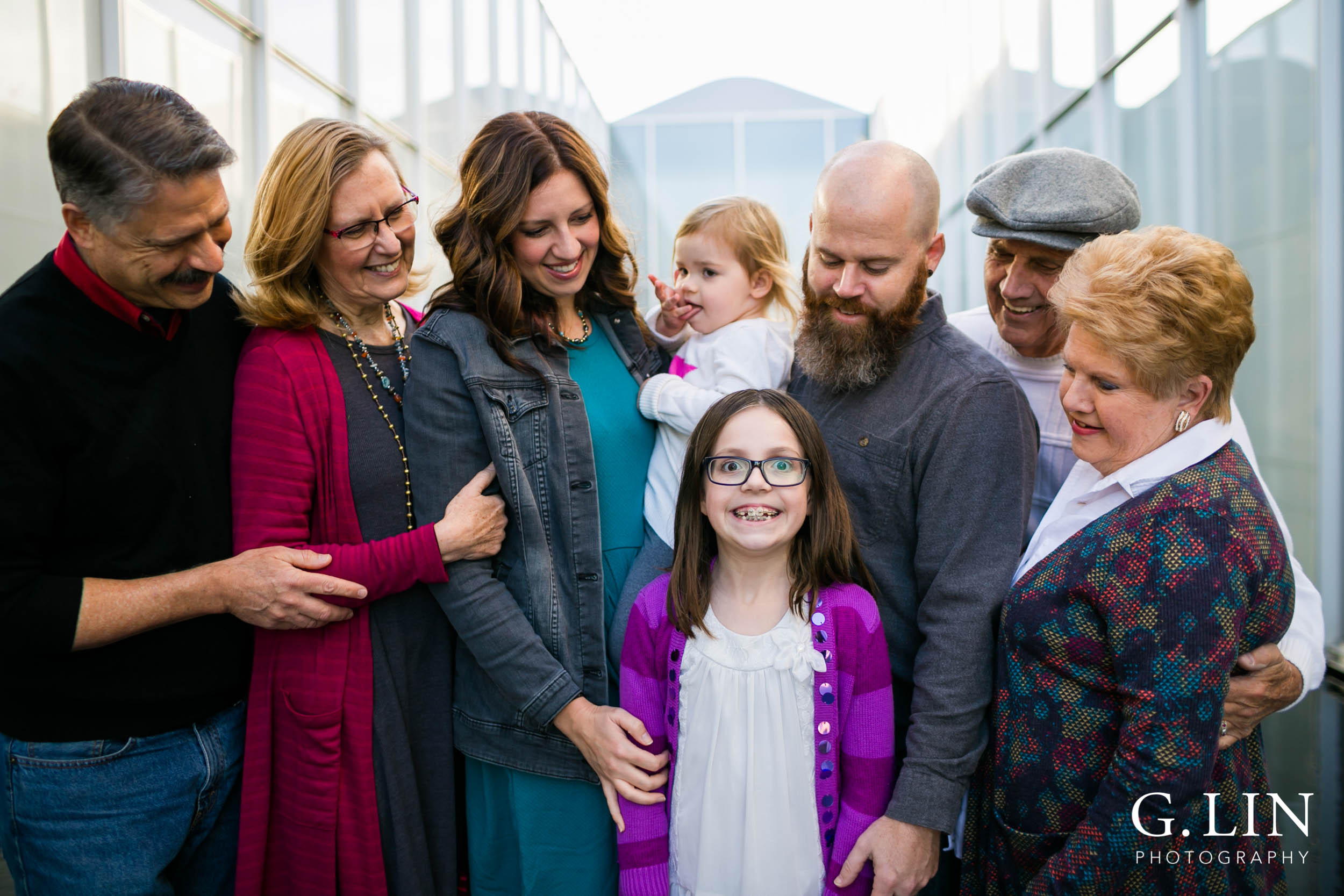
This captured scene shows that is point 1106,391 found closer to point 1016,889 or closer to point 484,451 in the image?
point 1016,889

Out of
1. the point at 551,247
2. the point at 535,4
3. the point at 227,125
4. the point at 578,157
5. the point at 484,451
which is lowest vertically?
the point at 484,451

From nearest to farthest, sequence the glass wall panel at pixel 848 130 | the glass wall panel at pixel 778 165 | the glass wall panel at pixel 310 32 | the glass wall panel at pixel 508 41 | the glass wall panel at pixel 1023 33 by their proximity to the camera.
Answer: the glass wall panel at pixel 310 32 → the glass wall panel at pixel 1023 33 → the glass wall panel at pixel 508 41 → the glass wall panel at pixel 778 165 → the glass wall panel at pixel 848 130

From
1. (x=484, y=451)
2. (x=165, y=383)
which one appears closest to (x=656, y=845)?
(x=484, y=451)

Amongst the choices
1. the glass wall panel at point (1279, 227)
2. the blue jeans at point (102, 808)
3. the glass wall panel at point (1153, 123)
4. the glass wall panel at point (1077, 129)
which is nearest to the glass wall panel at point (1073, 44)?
the glass wall panel at point (1077, 129)

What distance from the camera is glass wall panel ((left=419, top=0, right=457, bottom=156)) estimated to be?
7539 millimetres

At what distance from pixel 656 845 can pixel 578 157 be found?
1.63m

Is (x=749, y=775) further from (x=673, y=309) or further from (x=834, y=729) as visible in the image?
(x=673, y=309)

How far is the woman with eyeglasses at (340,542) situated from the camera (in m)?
1.94

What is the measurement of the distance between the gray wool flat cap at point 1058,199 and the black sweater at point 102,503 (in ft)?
6.60

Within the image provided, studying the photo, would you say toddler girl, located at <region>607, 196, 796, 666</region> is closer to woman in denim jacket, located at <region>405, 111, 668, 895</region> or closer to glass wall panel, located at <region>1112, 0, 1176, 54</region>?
woman in denim jacket, located at <region>405, 111, 668, 895</region>

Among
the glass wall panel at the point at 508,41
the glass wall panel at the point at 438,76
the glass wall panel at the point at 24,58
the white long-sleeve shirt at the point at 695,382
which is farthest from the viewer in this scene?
the glass wall panel at the point at 508,41

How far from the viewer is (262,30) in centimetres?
453

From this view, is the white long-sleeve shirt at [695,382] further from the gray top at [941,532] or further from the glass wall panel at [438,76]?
the glass wall panel at [438,76]

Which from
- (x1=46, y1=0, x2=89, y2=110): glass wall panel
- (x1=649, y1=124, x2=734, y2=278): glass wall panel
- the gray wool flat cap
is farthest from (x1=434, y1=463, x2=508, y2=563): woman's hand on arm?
(x1=649, y1=124, x2=734, y2=278): glass wall panel
